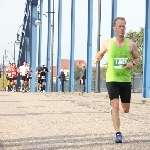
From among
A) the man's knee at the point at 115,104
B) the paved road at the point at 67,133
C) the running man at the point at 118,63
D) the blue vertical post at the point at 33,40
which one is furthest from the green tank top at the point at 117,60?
the blue vertical post at the point at 33,40

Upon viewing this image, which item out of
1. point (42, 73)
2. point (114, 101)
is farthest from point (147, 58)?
point (114, 101)

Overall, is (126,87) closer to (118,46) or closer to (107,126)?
(118,46)

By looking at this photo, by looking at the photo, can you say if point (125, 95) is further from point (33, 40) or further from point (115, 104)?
point (33, 40)

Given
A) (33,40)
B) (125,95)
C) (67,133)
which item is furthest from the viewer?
(33,40)

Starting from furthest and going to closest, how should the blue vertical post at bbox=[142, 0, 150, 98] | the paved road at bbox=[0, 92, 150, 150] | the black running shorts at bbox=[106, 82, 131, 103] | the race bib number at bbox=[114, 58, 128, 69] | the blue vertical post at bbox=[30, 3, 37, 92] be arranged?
the blue vertical post at bbox=[30, 3, 37, 92], the blue vertical post at bbox=[142, 0, 150, 98], the black running shorts at bbox=[106, 82, 131, 103], the race bib number at bbox=[114, 58, 128, 69], the paved road at bbox=[0, 92, 150, 150]

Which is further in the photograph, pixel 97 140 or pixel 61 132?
pixel 61 132

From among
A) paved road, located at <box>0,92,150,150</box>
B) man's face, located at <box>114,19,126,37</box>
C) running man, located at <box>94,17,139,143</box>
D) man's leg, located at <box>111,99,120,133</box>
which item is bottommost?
paved road, located at <box>0,92,150,150</box>

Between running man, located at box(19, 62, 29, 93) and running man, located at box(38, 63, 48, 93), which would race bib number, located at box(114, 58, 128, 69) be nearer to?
running man, located at box(38, 63, 48, 93)

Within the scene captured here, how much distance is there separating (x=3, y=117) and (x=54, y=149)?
4.45 m

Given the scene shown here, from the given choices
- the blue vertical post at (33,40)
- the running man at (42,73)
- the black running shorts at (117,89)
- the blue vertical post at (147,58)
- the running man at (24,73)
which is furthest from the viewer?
the blue vertical post at (33,40)

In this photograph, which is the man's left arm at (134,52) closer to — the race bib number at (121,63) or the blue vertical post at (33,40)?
the race bib number at (121,63)

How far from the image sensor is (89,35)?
92.1ft

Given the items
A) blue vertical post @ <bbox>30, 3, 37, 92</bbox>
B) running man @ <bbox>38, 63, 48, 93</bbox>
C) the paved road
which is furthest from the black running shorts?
blue vertical post @ <bbox>30, 3, 37, 92</bbox>

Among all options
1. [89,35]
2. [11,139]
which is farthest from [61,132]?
[89,35]
